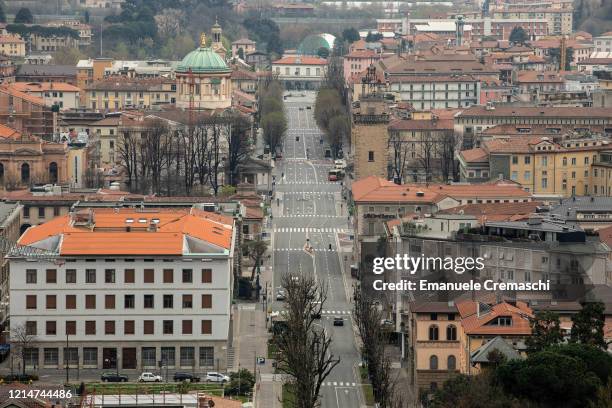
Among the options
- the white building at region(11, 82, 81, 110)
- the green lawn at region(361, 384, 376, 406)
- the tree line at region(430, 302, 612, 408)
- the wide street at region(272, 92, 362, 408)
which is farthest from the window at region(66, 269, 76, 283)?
the white building at region(11, 82, 81, 110)

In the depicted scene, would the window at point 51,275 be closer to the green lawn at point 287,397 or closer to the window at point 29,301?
the window at point 29,301

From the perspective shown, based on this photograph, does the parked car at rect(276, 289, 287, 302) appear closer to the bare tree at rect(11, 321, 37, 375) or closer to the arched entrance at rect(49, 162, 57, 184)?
the bare tree at rect(11, 321, 37, 375)

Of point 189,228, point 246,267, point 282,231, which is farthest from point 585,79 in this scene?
point 189,228

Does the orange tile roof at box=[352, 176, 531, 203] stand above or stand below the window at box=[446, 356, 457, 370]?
above

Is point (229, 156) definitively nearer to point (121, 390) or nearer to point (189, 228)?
point (189, 228)

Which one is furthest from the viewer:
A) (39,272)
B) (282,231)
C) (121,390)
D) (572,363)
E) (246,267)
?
(282,231)

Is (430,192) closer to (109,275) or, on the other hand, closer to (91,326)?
(109,275)
